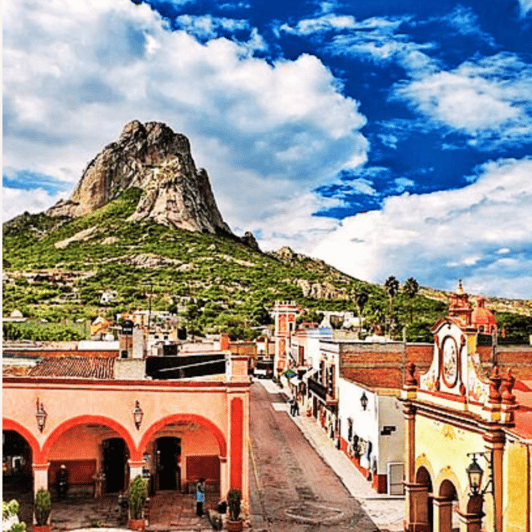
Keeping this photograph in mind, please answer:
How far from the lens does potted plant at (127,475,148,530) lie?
68.4 feet

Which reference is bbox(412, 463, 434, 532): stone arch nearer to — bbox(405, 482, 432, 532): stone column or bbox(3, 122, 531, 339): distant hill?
bbox(405, 482, 432, 532): stone column

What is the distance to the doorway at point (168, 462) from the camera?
25.5 metres

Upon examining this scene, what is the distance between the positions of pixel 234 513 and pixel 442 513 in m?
6.24

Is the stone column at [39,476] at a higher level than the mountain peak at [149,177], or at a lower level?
lower

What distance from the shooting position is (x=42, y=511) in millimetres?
20406

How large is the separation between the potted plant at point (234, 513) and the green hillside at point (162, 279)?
4692 centimetres

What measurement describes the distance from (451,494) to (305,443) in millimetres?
20577

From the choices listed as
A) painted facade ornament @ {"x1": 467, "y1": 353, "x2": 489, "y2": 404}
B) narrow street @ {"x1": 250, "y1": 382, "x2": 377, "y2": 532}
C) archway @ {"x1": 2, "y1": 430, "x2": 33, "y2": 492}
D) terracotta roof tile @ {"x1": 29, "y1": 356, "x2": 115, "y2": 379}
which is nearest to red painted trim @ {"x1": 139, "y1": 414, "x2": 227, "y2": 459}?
narrow street @ {"x1": 250, "y1": 382, "x2": 377, "y2": 532}

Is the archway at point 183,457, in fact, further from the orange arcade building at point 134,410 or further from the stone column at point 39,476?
the stone column at point 39,476

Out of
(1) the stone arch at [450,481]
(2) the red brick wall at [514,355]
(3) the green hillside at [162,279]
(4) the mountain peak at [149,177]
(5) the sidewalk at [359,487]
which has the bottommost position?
(5) the sidewalk at [359,487]

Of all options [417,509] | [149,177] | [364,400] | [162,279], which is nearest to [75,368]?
[364,400]

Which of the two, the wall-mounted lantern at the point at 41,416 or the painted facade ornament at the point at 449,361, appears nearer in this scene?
the painted facade ornament at the point at 449,361

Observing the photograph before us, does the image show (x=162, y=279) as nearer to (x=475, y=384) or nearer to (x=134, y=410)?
(x=134, y=410)

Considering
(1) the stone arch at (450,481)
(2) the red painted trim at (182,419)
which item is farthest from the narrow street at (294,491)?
(1) the stone arch at (450,481)
